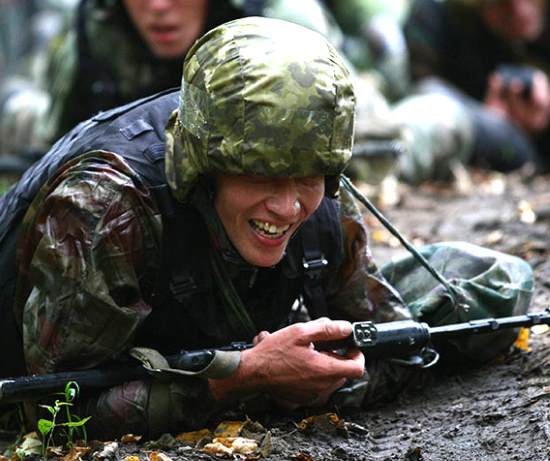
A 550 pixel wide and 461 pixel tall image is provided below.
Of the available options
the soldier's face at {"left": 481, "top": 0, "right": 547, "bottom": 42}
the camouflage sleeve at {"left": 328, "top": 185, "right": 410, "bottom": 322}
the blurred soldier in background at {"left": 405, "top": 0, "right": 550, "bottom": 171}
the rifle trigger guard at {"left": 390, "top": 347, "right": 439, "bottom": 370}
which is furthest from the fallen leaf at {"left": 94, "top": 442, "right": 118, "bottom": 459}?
the soldier's face at {"left": 481, "top": 0, "right": 547, "bottom": 42}

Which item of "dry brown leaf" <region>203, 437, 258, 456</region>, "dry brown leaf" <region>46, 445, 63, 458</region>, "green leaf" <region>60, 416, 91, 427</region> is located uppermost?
"green leaf" <region>60, 416, 91, 427</region>

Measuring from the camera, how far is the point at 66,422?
3.88 metres

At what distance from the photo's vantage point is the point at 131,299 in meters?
3.79

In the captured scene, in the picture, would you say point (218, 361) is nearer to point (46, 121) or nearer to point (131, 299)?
point (131, 299)

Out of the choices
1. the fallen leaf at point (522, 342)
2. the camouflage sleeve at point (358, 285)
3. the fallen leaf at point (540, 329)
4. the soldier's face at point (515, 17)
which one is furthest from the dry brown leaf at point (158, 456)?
the soldier's face at point (515, 17)

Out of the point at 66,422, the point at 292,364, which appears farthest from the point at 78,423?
the point at 292,364

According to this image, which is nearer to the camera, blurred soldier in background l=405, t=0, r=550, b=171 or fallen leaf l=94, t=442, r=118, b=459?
fallen leaf l=94, t=442, r=118, b=459

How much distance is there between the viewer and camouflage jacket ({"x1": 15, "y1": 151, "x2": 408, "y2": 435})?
366 cm

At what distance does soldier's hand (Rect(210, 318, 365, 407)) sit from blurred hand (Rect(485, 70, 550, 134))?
319 inches

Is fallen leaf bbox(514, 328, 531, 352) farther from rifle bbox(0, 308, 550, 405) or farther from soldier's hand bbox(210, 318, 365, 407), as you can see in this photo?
soldier's hand bbox(210, 318, 365, 407)

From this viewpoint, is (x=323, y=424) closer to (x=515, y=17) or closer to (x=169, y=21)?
(x=169, y=21)

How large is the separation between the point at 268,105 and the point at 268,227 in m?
0.41

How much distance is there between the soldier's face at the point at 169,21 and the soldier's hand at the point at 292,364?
3553mm

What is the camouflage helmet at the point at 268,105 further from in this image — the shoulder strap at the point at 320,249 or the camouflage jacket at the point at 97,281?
the shoulder strap at the point at 320,249
